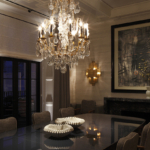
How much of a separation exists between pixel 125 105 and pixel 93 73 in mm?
1338

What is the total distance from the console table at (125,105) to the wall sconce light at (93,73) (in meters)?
0.72

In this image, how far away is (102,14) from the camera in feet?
17.5

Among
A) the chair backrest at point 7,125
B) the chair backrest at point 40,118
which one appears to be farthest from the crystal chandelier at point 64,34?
the chair backrest at point 7,125

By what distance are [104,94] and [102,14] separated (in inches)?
90.3

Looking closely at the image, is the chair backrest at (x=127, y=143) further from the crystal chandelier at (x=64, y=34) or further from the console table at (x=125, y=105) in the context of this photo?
the console table at (x=125, y=105)

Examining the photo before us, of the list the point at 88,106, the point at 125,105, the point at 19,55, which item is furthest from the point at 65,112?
the point at 125,105

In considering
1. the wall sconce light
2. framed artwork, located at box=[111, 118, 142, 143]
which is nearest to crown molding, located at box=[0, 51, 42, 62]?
the wall sconce light

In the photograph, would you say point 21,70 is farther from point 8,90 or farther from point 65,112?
point 65,112

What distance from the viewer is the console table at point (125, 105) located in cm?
506

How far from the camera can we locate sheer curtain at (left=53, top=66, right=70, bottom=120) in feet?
18.9

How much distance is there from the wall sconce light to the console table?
724mm

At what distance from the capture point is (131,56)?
5402 mm

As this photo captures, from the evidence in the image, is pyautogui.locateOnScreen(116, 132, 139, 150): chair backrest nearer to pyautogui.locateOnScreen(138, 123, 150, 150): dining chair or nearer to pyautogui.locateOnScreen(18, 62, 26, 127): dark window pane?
pyautogui.locateOnScreen(138, 123, 150, 150): dining chair

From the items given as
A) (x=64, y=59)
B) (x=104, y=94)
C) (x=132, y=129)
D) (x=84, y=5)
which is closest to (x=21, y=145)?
(x=132, y=129)
